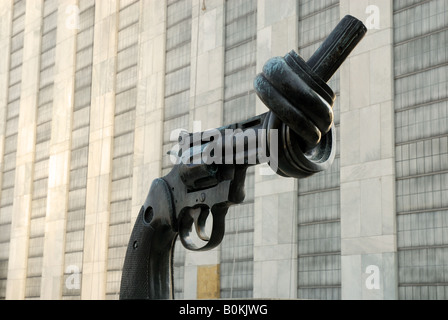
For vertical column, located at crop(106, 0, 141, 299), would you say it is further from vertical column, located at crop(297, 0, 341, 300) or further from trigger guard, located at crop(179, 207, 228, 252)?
trigger guard, located at crop(179, 207, 228, 252)

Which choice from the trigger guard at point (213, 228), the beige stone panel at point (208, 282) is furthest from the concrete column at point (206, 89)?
the trigger guard at point (213, 228)

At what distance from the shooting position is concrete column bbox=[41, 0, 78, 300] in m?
36.4

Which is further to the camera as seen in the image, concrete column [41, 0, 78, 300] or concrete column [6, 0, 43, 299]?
concrete column [6, 0, 43, 299]

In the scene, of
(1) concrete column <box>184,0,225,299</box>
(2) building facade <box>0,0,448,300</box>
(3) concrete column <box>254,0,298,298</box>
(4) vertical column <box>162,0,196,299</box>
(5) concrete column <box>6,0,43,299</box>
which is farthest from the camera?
(5) concrete column <box>6,0,43,299</box>

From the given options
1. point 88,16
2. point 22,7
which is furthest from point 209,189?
point 22,7

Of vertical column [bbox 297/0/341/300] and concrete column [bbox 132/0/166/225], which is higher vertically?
concrete column [bbox 132/0/166/225]

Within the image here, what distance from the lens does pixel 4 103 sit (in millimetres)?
45031

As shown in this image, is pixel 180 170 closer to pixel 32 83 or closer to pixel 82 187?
pixel 82 187

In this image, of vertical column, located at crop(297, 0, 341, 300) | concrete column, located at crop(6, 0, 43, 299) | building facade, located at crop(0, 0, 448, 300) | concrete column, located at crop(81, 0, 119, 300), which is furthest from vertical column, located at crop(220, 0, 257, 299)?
concrete column, located at crop(6, 0, 43, 299)

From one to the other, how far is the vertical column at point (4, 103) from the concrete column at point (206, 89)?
59.4ft

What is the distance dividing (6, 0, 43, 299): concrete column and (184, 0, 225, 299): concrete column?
15188mm

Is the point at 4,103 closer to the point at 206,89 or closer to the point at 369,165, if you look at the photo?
the point at 206,89

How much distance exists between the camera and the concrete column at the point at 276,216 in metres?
23.3

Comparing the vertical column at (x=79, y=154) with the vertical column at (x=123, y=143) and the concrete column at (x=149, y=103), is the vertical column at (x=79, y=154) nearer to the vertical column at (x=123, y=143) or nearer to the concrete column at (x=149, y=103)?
the vertical column at (x=123, y=143)
